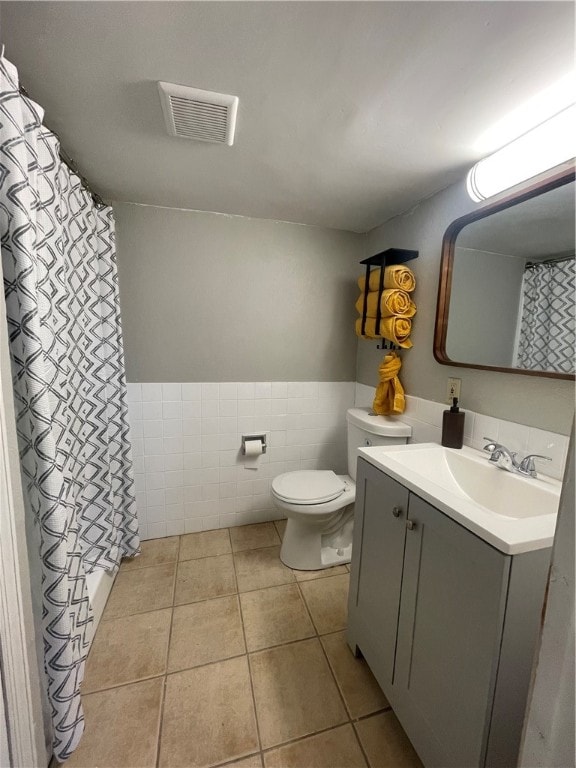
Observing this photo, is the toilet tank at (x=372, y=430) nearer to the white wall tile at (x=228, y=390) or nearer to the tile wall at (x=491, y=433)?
the tile wall at (x=491, y=433)

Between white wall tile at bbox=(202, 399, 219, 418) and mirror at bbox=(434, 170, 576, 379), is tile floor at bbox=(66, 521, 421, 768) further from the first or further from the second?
mirror at bbox=(434, 170, 576, 379)

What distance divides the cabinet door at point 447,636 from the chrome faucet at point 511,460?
1.39 ft

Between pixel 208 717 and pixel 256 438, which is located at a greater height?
pixel 256 438

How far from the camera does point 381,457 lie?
3.63 ft

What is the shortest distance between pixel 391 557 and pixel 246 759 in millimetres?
754

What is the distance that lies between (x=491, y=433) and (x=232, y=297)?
154 cm

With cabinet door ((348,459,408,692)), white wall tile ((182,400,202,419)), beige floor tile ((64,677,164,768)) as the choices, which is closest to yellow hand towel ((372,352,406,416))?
cabinet door ((348,459,408,692))

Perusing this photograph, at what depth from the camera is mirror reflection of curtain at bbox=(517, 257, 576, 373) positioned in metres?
0.98

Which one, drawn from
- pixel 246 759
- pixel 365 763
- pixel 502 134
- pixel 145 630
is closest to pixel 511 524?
pixel 365 763

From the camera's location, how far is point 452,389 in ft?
4.58

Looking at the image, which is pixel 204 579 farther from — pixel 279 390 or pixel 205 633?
pixel 279 390

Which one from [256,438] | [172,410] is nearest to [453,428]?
[256,438]

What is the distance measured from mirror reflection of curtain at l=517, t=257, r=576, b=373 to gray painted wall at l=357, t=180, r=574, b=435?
0.22 feet

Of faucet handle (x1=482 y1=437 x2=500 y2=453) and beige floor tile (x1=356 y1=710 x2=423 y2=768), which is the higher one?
faucet handle (x1=482 y1=437 x2=500 y2=453)
